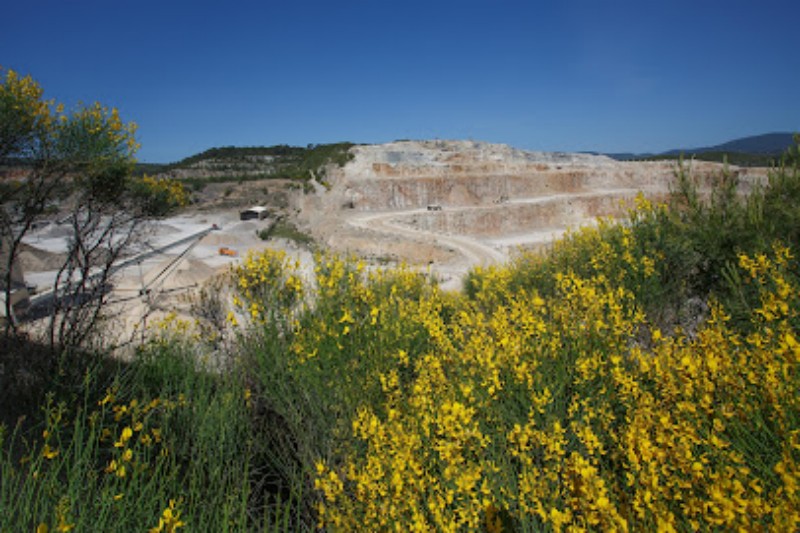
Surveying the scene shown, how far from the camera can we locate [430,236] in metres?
31.6

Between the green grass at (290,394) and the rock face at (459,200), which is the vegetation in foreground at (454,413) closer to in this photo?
the green grass at (290,394)

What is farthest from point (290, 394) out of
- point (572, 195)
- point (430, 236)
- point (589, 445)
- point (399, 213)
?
point (572, 195)

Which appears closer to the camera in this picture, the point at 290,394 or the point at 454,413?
the point at 454,413

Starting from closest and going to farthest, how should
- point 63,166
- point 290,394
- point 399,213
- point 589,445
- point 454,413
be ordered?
point 589,445
point 454,413
point 290,394
point 63,166
point 399,213

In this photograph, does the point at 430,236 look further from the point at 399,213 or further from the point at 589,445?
the point at 589,445

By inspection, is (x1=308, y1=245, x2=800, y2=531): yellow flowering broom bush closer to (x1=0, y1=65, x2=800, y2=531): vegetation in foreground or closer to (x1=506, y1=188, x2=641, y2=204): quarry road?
(x1=0, y1=65, x2=800, y2=531): vegetation in foreground

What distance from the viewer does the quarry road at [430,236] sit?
88.5 feet

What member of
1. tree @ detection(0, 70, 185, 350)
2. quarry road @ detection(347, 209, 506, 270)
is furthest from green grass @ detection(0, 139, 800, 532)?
quarry road @ detection(347, 209, 506, 270)

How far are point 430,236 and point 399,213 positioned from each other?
28.7 ft

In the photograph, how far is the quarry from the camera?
18.1m

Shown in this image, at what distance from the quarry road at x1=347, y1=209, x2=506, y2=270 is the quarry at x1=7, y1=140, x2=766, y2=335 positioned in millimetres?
133

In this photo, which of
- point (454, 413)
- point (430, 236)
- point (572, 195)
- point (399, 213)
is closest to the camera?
point (454, 413)

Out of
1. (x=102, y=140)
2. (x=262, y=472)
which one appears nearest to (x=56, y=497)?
(x=262, y=472)

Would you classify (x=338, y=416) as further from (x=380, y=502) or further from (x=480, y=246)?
(x=480, y=246)
